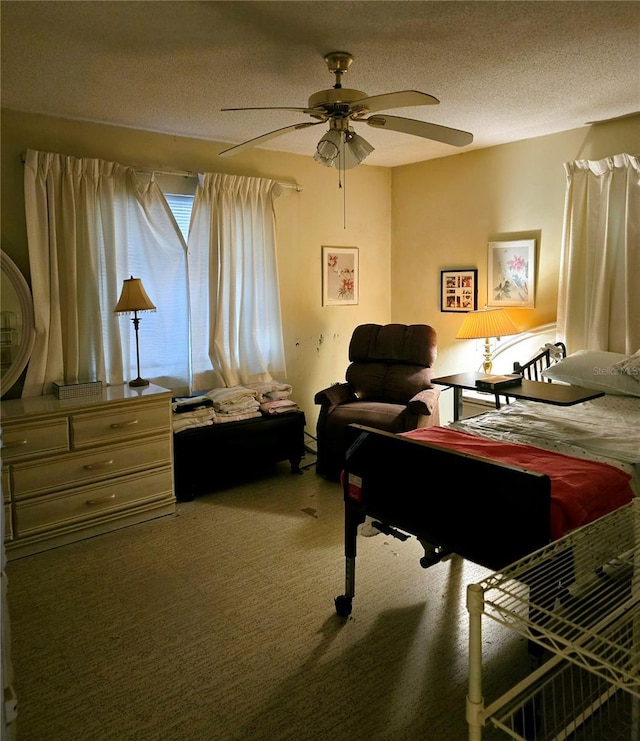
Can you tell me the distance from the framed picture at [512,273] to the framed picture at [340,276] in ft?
3.95

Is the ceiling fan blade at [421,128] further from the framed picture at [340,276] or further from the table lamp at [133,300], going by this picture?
the framed picture at [340,276]

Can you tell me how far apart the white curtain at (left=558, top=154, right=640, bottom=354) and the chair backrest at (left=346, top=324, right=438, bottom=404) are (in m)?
1.00

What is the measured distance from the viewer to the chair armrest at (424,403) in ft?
12.5

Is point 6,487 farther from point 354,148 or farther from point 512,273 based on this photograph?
point 512,273

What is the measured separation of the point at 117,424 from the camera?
131 inches

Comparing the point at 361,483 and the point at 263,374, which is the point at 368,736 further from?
the point at 263,374

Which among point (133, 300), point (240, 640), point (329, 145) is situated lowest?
point (240, 640)

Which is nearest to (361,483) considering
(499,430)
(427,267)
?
(499,430)

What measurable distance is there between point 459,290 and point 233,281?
78.0 inches

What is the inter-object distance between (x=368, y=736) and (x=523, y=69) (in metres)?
3.01

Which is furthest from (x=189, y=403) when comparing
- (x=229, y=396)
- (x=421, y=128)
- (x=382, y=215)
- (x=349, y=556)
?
(x=382, y=215)

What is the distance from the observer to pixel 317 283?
4938mm

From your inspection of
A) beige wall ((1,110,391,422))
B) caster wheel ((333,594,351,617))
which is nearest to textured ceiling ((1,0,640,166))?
beige wall ((1,110,391,422))

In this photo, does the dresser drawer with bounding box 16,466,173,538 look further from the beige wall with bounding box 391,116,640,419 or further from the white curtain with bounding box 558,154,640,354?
the white curtain with bounding box 558,154,640,354
